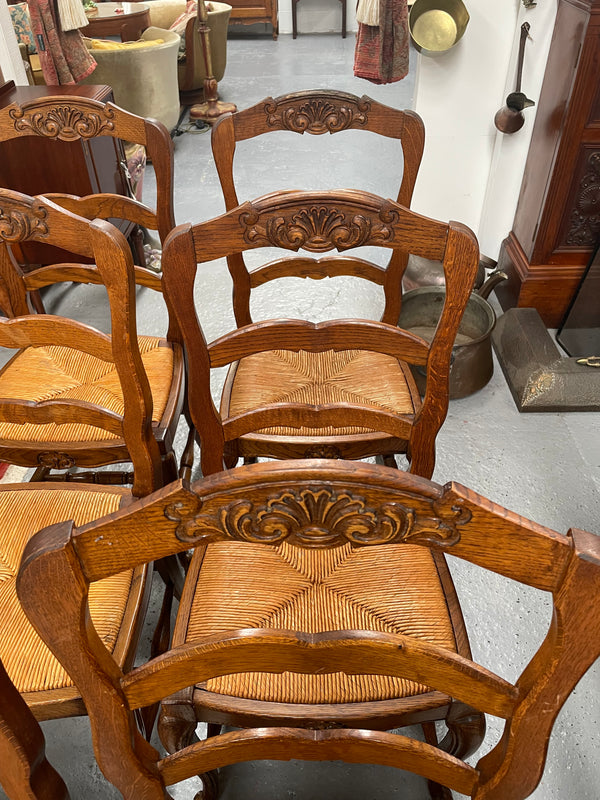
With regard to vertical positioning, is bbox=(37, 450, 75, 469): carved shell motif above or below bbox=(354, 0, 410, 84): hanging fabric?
below

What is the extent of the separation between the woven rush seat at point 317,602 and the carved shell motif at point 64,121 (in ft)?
3.56

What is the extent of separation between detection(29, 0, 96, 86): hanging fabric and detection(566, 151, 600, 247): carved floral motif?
218 cm

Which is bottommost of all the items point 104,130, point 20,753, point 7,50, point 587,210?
point 587,210

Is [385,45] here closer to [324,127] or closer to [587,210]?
[587,210]

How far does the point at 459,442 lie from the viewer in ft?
6.51

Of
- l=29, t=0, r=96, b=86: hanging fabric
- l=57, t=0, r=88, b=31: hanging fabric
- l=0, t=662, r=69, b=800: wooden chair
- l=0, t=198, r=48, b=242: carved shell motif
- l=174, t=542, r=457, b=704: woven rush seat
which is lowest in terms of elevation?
l=174, t=542, r=457, b=704: woven rush seat

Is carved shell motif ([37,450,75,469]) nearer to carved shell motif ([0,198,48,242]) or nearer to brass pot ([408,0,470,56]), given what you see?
carved shell motif ([0,198,48,242])

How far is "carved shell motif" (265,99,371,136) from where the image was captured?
1.49 meters

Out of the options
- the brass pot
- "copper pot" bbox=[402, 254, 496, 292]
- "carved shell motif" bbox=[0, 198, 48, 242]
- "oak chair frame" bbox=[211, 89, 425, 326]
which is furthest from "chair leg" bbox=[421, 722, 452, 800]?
the brass pot

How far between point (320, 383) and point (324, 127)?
628 mm

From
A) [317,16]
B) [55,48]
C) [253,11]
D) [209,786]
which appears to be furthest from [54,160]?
[317,16]

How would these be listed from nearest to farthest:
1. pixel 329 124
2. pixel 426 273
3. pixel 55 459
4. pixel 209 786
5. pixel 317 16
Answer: pixel 209 786 → pixel 55 459 → pixel 329 124 → pixel 426 273 → pixel 317 16

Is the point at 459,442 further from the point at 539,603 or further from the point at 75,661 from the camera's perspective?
the point at 75,661

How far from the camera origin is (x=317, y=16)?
7094 millimetres
